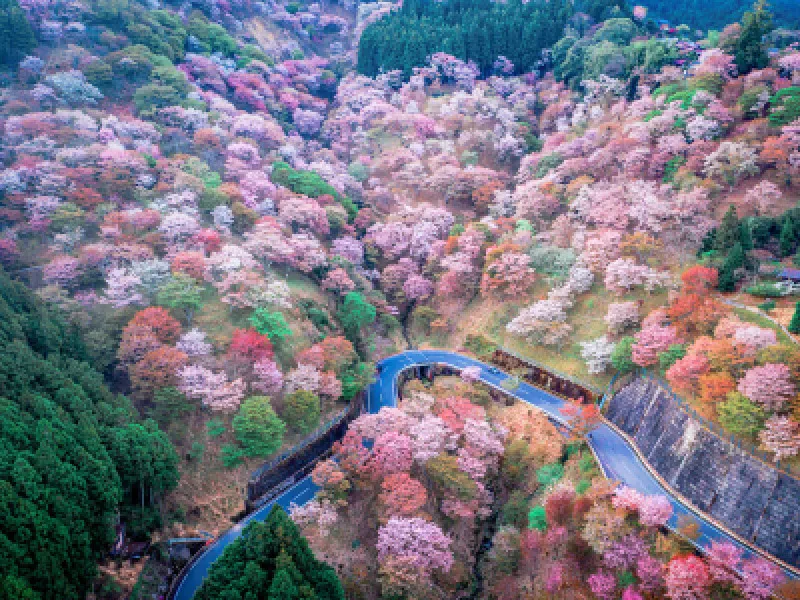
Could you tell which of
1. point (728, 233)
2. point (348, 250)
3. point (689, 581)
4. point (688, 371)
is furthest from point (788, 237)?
point (348, 250)

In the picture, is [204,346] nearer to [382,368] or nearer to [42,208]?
[382,368]

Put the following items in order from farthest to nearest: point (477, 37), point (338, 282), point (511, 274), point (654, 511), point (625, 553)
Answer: point (477, 37) < point (338, 282) < point (511, 274) < point (654, 511) < point (625, 553)

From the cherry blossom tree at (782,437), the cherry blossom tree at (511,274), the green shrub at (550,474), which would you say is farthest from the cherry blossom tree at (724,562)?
the cherry blossom tree at (511,274)

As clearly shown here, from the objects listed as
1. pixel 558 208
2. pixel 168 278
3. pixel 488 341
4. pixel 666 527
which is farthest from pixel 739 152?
pixel 168 278

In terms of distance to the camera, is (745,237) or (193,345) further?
(745,237)

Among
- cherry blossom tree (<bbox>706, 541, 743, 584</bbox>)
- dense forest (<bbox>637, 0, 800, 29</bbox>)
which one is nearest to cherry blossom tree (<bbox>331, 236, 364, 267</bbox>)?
cherry blossom tree (<bbox>706, 541, 743, 584</bbox>)

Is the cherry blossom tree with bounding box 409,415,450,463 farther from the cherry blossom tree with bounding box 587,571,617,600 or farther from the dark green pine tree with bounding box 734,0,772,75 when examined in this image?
the dark green pine tree with bounding box 734,0,772,75

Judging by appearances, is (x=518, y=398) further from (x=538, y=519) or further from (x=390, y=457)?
(x=390, y=457)

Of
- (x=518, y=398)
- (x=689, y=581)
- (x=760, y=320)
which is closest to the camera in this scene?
(x=689, y=581)
